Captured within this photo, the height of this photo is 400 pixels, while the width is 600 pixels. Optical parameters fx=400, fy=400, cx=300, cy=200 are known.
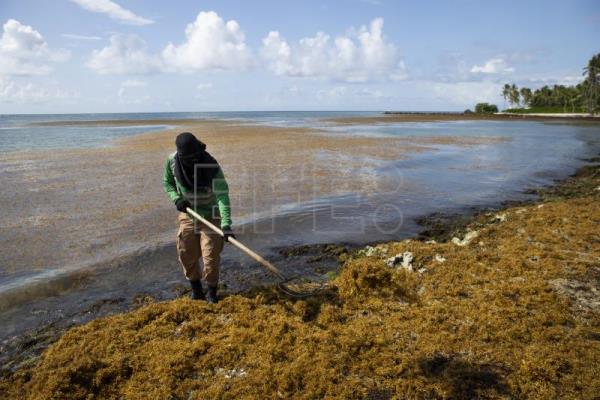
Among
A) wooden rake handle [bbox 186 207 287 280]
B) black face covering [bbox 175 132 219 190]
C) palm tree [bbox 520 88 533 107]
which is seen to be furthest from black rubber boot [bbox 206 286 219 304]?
palm tree [bbox 520 88 533 107]

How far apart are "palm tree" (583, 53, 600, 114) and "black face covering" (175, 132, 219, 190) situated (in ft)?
323

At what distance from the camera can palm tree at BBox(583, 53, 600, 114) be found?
8194 centimetres

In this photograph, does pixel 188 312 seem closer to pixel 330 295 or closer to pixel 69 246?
pixel 330 295

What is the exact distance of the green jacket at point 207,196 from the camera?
17.9ft

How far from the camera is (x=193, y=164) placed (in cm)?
543

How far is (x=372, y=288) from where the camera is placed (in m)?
5.83

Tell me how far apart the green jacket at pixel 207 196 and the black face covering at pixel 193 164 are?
98 mm

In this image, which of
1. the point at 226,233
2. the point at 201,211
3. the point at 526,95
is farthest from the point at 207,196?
the point at 526,95

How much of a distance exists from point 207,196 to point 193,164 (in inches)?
20.5

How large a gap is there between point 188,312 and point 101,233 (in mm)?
5788

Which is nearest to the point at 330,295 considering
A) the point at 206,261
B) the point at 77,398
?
the point at 206,261

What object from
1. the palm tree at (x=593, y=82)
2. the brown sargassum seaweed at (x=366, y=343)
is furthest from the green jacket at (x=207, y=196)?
the palm tree at (x=593, y=82)

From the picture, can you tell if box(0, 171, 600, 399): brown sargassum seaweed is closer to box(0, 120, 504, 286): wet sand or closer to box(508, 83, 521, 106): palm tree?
box(0, 120, 504, 286): wet sand

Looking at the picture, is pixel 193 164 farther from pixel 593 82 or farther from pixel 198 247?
pixel 593 82
